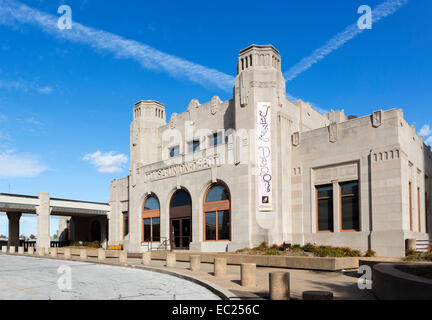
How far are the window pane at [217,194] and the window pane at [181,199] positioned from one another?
252cm

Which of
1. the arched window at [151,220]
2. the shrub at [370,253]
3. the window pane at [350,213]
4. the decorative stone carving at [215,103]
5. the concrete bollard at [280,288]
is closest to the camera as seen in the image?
the concrete bollard at [280,288]

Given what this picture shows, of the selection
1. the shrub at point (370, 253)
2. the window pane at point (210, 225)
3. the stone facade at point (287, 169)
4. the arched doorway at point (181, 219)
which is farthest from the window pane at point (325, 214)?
the arched doorway at point (181, 219)

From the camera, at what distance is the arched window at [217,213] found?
3177cm

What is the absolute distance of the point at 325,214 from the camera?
29.0 m

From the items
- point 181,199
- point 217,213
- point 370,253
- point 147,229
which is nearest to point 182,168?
point 181,199

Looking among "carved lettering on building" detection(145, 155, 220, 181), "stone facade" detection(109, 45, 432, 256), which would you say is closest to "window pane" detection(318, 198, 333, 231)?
"stone facade" detection(109, 45, 432, 256)

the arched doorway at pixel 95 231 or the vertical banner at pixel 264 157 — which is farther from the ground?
the vertical banner at pixel 264 157

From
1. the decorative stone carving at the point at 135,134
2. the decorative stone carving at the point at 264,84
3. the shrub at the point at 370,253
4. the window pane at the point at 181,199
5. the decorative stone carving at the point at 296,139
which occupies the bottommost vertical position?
the shrub at the point at 370,253

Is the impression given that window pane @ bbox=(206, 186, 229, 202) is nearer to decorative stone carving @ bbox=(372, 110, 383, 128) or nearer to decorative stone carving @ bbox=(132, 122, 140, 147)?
decorative stone carving @ bbox=(372, 110, 383, 128)

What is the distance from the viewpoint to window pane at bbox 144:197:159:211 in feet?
129

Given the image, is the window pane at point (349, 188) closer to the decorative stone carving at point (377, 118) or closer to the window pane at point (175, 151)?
the decorative stone carving at point (377, 118)

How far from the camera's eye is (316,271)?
19.1 metres
